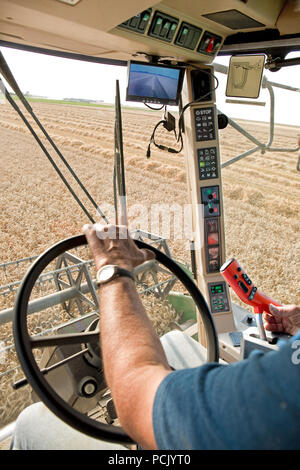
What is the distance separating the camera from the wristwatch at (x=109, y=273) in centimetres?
75

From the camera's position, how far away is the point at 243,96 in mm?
1817

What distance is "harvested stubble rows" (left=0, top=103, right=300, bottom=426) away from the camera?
6762 mm

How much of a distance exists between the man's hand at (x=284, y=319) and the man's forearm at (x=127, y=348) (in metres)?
1.03

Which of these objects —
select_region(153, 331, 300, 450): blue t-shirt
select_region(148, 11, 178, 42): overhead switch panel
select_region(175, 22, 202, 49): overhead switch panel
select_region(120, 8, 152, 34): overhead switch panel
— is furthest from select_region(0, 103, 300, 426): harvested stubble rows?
select_region(153, 331, 300, 450): blue t-shirt

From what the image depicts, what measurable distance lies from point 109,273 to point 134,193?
9.26 metres

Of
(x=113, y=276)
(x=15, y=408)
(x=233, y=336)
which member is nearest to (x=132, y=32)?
(x=113, y=276)

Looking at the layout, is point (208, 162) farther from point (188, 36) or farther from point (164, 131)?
point (188, 36)

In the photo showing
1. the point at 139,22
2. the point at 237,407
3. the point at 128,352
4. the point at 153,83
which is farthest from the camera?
the point at 153,83

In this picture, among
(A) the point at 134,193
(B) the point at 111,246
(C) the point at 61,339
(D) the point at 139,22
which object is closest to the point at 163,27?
(D) the point at 139,22

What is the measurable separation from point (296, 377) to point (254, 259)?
7.35 meters

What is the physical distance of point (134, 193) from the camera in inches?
391

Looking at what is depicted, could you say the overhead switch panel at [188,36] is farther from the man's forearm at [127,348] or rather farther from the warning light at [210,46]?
the man's forearm at [127,348]

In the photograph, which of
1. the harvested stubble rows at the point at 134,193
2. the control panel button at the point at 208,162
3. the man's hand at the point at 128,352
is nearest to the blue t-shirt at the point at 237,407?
the man's hand at the point at 128,352

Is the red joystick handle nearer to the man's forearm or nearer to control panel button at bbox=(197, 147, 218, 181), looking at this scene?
control panel button at bbox=(197, 147, 218, 181)
